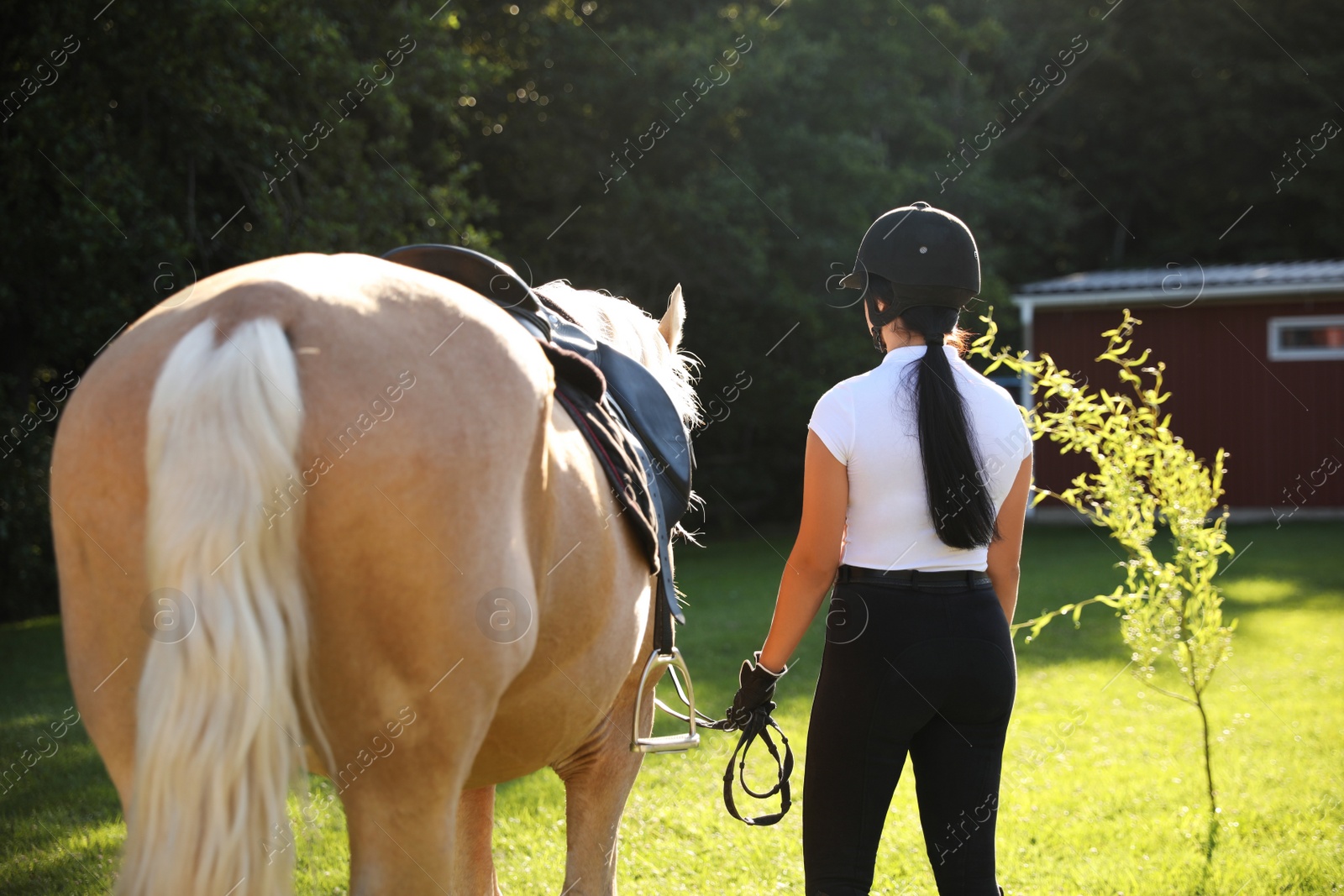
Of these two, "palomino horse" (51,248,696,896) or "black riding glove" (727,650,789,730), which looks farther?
"black riding glove" (727,650,789,730)

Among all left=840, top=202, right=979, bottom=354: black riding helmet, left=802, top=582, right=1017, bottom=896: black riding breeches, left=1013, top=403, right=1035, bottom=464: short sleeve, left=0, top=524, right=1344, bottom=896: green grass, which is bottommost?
left=0, top=524, right=1344, bottom=896: green grass

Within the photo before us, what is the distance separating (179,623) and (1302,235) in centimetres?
2520

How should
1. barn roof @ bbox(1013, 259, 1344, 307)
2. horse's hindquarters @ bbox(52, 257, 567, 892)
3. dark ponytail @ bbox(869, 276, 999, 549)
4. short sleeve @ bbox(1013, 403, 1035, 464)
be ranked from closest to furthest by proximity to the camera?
horse's hindquarters @ bbox(52, 257, 567, 892), dark ponytail @ bbox(869, 276, 999, 549), short sleeve @ bbox(1013, 403, 1035, 464), barn roof @ bbox(1013, 259, 1344, 307)

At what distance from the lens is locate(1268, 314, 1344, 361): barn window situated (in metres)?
15.2

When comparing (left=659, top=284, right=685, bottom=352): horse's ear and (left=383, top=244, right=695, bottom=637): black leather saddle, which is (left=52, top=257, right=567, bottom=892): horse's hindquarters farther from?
(left=659, top=284, right=685, bottom=352): horse's ear

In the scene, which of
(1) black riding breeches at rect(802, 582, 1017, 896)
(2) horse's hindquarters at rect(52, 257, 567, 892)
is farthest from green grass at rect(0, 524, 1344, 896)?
(1) black riding breeches at rect(802, 582, 1017, 896)

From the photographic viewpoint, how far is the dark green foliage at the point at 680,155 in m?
8.39

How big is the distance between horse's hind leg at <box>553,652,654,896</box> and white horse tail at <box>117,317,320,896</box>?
1.05 metres

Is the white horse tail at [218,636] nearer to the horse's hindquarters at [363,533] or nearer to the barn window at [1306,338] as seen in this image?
the horse's hindquarters at [363,533]

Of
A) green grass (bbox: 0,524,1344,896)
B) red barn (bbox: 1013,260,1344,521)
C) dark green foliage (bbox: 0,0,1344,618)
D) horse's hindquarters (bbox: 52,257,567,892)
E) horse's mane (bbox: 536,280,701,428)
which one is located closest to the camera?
horse's hindquarters (bbox: 52,257,567,892)

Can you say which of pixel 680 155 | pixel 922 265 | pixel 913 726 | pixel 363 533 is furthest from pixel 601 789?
pixel 680 155

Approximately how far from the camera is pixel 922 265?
2.15m

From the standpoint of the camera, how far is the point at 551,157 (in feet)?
45.0

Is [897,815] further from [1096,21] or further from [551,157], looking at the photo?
[1096,21]
